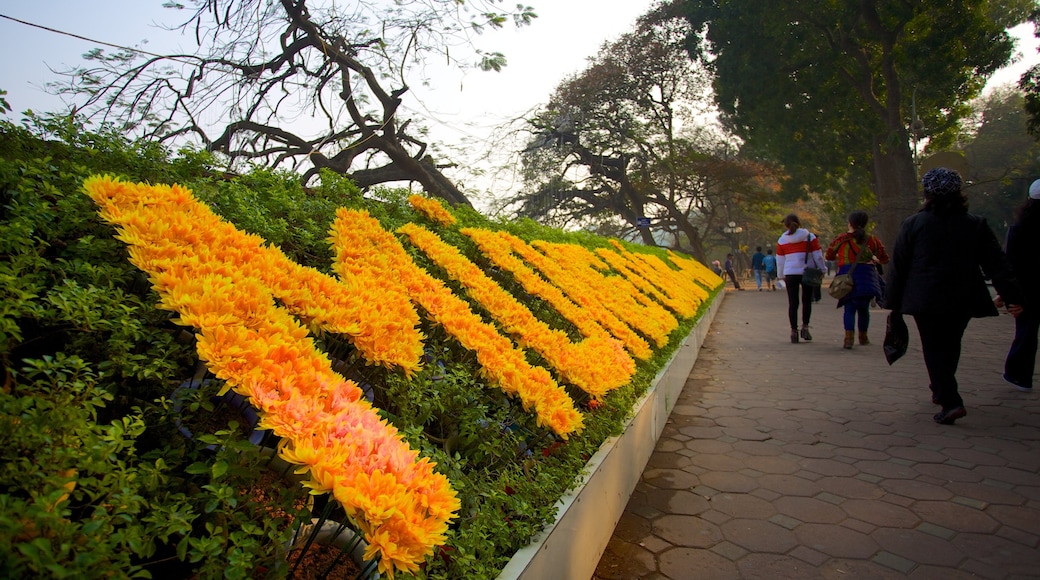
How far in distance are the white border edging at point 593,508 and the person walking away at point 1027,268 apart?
2.95m

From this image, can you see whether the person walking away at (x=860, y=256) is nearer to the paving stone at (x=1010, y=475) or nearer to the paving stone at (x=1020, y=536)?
the paving stone at (x=1010, y=475)

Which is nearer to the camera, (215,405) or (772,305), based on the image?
(215,405)

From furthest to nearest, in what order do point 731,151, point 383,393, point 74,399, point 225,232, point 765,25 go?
1. point 731,151
2. point 765,25
3. point 383,393
4. point 225,232
5. point 74,399

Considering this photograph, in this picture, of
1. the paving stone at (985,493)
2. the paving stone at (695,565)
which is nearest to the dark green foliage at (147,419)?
the paving stone at (695,565)

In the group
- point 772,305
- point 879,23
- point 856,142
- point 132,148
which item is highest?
point 879,23

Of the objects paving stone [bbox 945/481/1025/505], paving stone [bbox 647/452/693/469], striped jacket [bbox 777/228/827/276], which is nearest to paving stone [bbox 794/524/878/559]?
paving stone [bbox 945/481/1025/505]

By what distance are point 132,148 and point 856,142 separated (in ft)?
69.2

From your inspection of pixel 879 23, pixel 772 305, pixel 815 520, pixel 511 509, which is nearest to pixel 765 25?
pixel 879 23

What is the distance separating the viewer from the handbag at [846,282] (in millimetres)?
6555

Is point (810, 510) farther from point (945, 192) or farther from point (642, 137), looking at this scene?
point (642, 137)

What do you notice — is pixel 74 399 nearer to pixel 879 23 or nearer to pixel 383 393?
pixel 383 393

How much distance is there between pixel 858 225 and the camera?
6.62 m

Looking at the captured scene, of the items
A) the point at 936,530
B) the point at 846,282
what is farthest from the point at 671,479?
the point at 846,282

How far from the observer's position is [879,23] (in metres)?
15.0
